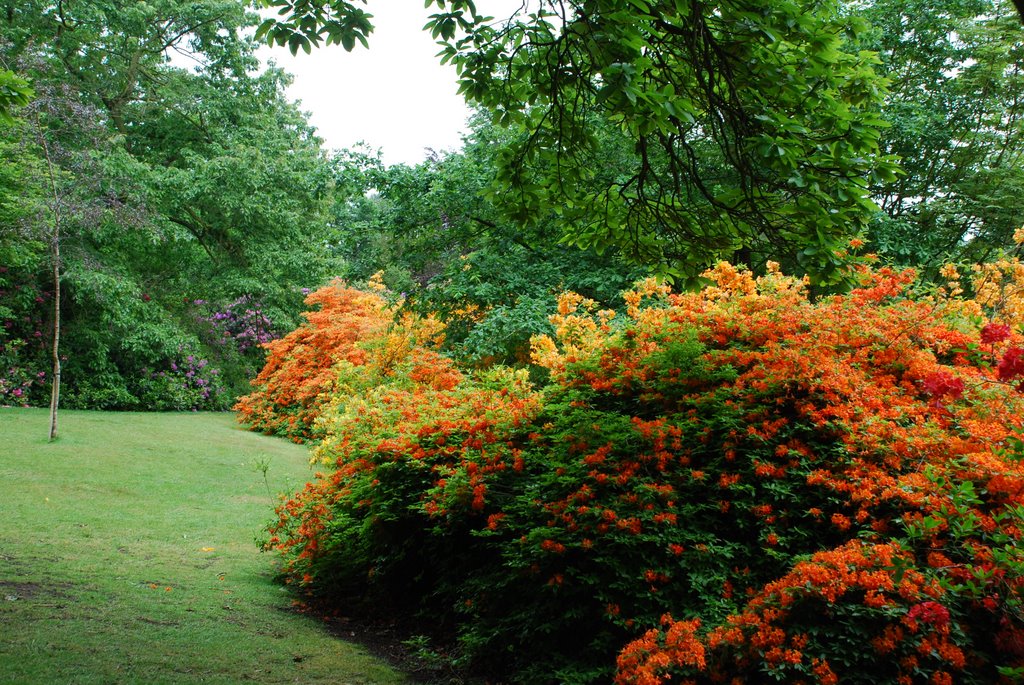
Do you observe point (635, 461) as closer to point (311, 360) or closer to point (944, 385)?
point (944, 385)

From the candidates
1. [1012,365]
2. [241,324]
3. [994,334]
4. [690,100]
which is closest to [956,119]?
[994,334]

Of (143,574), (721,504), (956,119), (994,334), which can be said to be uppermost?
(956,119)

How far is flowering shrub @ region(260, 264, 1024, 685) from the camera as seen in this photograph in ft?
8.83

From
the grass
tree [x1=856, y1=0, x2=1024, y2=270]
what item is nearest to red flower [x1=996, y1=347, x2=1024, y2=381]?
the grass

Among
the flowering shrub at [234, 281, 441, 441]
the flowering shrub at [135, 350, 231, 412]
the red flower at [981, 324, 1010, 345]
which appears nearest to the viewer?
the red flower at [981, 324, 1010, 345]

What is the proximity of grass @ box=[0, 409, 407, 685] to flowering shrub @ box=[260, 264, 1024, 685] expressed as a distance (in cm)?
76

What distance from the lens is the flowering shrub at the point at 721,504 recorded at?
269 cm

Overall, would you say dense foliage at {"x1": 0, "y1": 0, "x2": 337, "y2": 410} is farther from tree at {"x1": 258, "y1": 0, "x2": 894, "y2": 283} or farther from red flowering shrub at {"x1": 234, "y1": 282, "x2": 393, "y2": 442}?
tree at {"x1": 258, "y1": 0, "x2": 894, "y2": 283}

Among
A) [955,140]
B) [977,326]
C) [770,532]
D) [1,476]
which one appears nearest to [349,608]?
[770,532]

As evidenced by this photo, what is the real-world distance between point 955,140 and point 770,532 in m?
12.9

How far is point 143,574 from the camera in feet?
17.4

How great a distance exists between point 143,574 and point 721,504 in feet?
13.9

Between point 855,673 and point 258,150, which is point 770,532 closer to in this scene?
point 855,673

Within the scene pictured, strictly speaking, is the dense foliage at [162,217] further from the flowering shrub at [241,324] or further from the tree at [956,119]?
the tree at [956,119]
